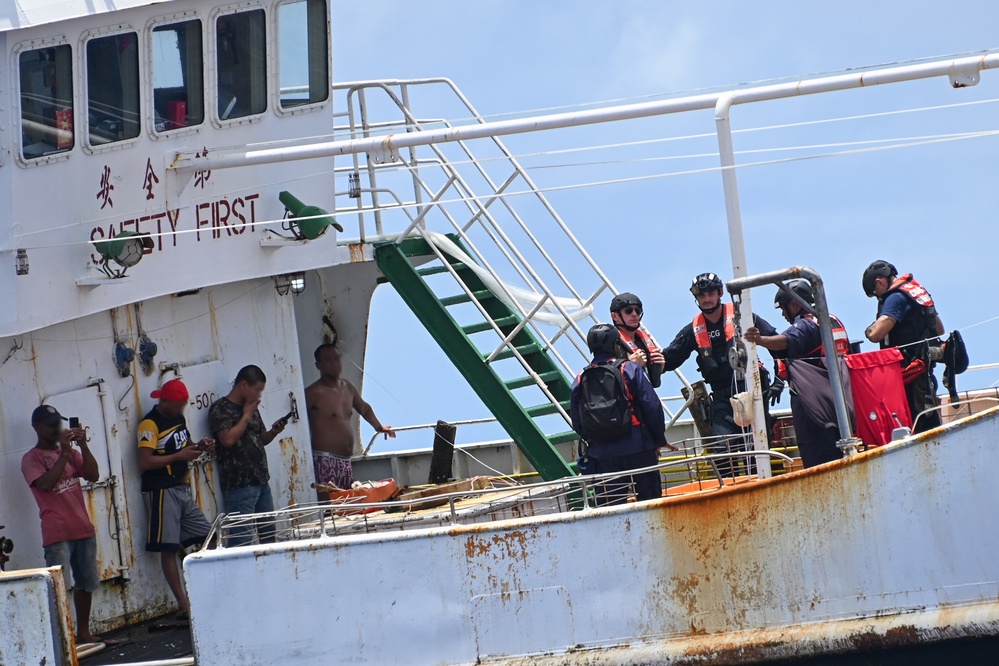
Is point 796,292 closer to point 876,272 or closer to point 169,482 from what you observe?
point 876,272

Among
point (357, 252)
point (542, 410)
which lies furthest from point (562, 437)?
point (357, 252)

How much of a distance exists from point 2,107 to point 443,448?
5027 mm

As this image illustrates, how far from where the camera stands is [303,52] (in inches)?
425

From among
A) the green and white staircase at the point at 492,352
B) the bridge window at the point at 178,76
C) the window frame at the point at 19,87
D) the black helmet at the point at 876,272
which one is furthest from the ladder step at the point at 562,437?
the window frame at the point at 19,87

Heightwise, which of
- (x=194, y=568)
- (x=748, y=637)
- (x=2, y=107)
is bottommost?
(x=748, y=637)

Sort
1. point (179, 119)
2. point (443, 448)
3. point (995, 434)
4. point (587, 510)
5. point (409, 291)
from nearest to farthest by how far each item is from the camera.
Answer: point (995, 434)
point (587, 510)
point (179, 119)
point (409, 291)
point (443, 448)

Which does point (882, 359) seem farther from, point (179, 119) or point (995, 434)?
point (179, 119)

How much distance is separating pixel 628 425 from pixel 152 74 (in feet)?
13.5

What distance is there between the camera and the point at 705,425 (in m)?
10.2

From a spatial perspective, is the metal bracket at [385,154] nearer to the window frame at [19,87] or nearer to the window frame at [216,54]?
the window frame at [216,54]

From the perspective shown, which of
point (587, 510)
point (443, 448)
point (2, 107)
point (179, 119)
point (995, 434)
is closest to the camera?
point (995, 434)

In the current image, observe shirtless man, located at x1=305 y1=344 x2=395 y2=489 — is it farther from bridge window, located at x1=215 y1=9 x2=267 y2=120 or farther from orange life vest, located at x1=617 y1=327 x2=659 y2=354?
orange life vest, located at x1=617 y1=327 x2=659 y2=354

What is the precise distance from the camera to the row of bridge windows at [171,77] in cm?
915

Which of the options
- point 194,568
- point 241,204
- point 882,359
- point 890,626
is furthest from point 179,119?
point 890,626
